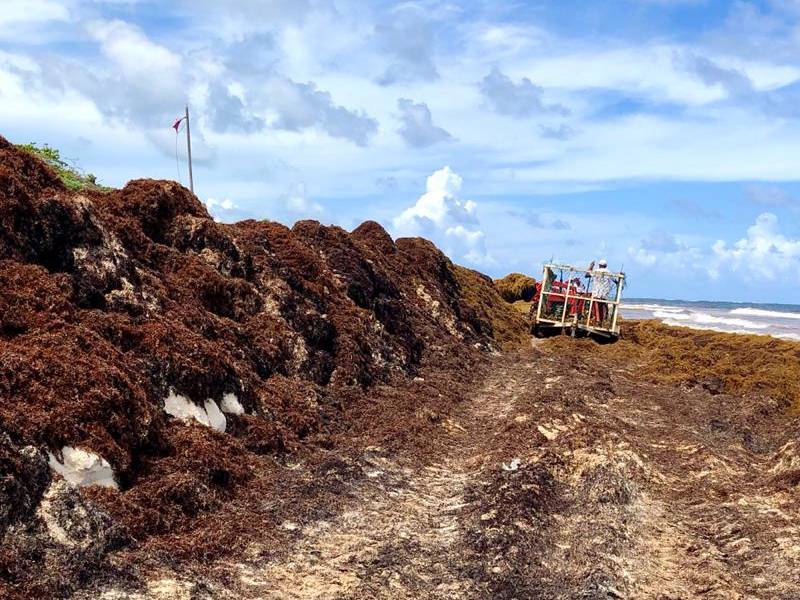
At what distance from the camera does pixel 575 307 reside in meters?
34.8

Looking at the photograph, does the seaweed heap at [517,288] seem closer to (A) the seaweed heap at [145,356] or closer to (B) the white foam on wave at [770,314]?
(A) the seaweed heap at [145,356]

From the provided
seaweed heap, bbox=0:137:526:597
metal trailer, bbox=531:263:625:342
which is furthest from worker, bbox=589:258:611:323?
seaweed heap, bbox=0:137:526:597

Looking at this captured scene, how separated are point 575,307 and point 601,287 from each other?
1.59 m

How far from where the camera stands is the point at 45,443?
8102 mm

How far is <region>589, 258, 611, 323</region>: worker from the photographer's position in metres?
34.2

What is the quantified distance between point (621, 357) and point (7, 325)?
1000 inches

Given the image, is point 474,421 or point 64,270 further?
point 474,421

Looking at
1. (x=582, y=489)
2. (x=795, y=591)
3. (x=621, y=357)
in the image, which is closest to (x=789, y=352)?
(x=621, y=357)

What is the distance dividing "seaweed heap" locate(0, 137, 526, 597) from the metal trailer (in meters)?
14.1

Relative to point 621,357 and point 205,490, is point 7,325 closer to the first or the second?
point 205,490

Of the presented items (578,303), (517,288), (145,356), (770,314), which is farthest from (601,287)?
(770,314)

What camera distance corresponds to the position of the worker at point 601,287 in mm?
34169

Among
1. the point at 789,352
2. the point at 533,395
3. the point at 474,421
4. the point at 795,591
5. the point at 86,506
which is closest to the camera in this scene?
the point at 86,506

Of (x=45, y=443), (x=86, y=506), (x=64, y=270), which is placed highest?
(x=64, y=270)
